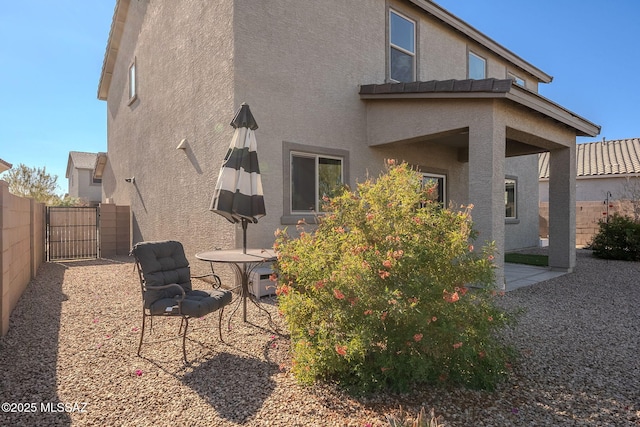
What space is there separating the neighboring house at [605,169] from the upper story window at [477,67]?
11042 mm

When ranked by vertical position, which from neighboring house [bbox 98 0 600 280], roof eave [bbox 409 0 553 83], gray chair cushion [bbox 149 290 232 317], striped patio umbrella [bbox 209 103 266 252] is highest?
roof eave [bbox 409 0 553 83]

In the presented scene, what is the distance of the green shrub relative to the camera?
10852mm

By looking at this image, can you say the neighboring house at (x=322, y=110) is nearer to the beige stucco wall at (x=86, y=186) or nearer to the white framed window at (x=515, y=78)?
the white framed window at (x=515, y=78)

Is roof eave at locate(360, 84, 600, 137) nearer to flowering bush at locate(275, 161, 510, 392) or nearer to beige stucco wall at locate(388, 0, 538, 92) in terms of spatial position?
beige stucco wall at locate(388, 0, 538, 92)

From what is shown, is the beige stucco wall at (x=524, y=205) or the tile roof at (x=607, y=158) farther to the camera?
the tile roof at (x=607, y=158)

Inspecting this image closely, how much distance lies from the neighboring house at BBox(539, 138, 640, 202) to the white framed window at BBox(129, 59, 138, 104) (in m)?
20.7

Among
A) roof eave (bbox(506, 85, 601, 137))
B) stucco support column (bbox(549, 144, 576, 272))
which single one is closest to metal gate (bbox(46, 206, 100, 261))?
roof eave (bbox(506, 85, 601, 137))

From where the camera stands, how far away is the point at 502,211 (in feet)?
21.8

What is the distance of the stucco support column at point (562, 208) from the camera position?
29.2ft

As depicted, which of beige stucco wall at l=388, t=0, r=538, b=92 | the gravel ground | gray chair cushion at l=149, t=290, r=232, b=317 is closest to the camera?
the gravel ground

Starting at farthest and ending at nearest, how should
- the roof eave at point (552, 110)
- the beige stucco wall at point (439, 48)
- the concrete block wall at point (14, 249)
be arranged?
the beige stucco wall at point (439, 48), the roof eave at point (552, 110), the concrete block wall at point (14, 249)

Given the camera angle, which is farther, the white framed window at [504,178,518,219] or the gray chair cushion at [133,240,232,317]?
the white framed window at [504,178,518,219]

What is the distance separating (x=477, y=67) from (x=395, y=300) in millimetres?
11451

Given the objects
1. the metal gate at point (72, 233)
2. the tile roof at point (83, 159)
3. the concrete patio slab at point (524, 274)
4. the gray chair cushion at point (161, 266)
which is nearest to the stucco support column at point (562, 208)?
the concrete patio slab at point (524, 274)
